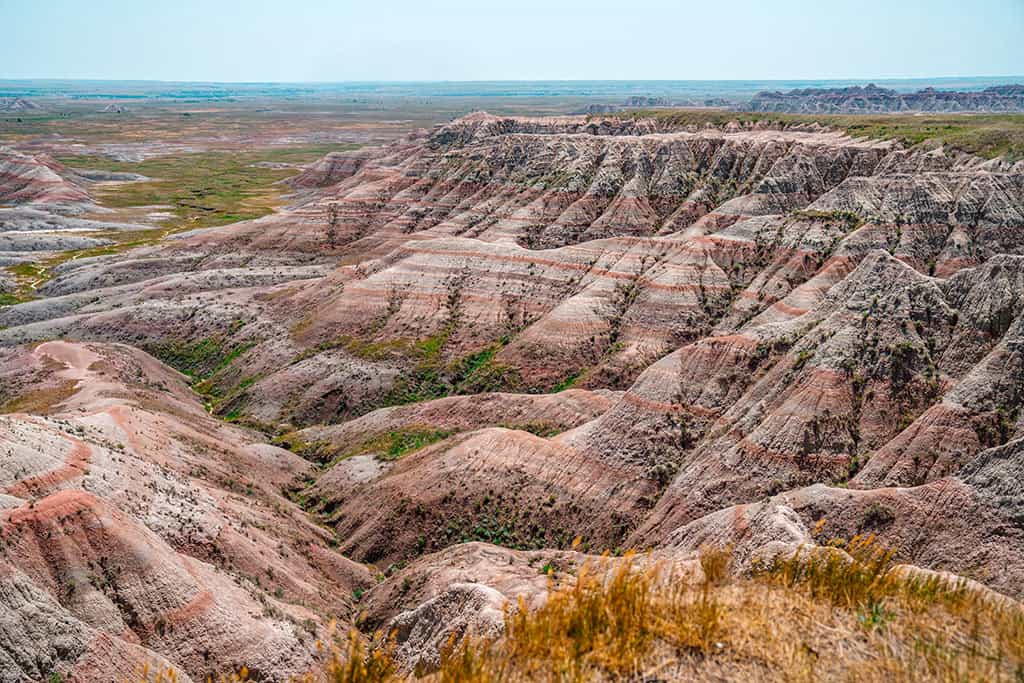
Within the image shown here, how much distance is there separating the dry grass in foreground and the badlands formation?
1.60 m

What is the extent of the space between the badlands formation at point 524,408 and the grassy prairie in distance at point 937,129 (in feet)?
8.80

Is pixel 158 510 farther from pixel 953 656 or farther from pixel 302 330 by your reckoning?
pixel 302 330

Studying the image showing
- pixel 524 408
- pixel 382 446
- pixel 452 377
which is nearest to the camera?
pixel 524 408

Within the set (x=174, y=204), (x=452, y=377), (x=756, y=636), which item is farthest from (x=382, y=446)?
(x=174, y=204)

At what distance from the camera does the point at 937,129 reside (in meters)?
84.1

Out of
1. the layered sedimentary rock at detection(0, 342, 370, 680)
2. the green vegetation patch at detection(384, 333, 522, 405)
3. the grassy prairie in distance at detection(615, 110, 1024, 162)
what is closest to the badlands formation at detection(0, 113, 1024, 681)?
the layered sedimentary rock at detection(0, 342, 370, 680)

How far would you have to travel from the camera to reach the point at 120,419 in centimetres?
4447

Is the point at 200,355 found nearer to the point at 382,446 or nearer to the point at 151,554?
the point at 382,446

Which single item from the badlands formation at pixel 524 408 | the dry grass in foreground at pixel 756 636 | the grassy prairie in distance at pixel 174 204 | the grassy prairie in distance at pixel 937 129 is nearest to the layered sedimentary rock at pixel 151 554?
the badlands formation at pixel 524 408

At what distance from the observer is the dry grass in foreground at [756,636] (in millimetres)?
7984

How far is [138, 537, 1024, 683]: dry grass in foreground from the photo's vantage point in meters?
7.98

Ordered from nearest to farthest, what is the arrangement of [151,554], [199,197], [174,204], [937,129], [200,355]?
[151,554] → [200,355] → [937,129] → [174,204] → [199,197]

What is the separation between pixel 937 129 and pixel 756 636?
95.2 m

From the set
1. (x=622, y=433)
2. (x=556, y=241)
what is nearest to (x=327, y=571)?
(x=622, y=433)
